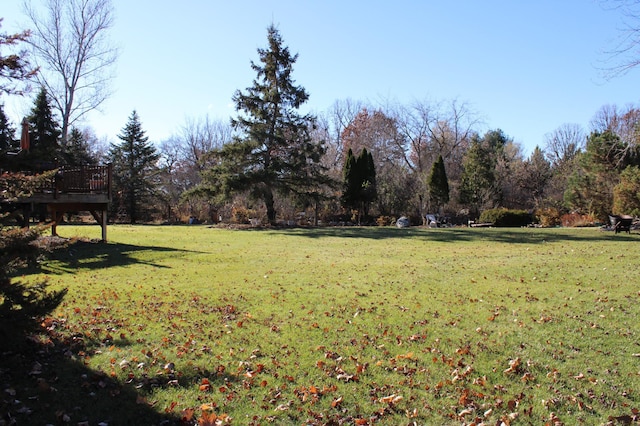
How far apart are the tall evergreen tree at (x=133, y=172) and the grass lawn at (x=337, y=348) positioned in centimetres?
2340

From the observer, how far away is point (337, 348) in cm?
516

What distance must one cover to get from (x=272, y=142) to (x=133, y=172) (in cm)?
1447

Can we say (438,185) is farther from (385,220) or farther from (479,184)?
(385,220)

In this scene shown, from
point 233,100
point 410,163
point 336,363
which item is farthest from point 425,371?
point 410,163

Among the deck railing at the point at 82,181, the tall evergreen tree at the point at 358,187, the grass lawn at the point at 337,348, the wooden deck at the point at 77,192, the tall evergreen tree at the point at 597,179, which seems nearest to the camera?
the grass lawn at the point at 337,348

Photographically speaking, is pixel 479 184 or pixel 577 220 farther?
pixel 479 184

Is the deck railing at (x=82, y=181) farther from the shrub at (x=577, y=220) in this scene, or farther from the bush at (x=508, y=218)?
the shrub at (x=577, y=220)

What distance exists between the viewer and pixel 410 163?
4178cm

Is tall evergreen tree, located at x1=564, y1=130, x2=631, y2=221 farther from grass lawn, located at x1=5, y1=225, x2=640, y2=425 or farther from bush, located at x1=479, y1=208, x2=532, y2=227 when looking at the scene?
grass lawn, located at x1=5, y1=225, x2=640, y2=425

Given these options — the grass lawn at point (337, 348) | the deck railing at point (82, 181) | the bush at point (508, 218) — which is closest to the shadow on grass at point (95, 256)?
the grass lawn at point (337, 348)

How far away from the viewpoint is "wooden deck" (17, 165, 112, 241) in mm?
13750

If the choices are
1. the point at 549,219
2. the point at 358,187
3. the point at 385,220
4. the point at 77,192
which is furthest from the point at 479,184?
the point at 77,192

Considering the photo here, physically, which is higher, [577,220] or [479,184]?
[479,184]

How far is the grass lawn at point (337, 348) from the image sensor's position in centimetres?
385
